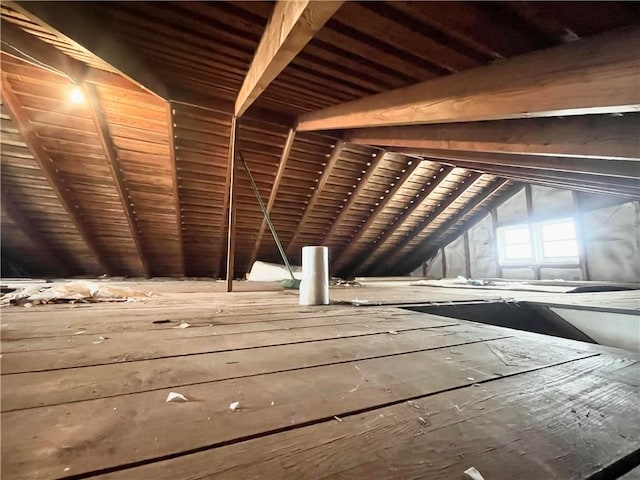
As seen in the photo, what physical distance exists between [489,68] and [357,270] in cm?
692

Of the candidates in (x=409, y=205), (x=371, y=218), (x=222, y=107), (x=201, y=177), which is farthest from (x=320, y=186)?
(x=409, y=205)

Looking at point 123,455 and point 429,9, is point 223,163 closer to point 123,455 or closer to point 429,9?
point 429,9

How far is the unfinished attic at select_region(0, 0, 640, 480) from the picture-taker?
1.76 feet

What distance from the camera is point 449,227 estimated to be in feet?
24.2

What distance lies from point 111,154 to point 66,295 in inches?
100

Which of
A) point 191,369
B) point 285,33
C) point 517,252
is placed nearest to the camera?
point 191,369

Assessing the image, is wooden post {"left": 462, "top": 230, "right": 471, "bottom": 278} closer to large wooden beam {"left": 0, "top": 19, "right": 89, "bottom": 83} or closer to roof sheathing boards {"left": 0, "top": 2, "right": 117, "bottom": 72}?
roof sheathing boards {"left": 0, "top": 2, "right": 117, "bottom": 72}

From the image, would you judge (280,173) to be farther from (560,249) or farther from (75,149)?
(560,249)

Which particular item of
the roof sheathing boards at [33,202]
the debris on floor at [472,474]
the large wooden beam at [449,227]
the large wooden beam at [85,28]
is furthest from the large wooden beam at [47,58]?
the large wooden beam at [449,227]

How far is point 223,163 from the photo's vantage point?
4.41 meters

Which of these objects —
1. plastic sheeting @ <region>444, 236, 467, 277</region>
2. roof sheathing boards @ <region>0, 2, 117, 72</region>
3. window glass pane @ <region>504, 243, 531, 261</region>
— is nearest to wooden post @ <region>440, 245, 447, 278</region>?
plastic sheeting @ <region>444, 236, 467, 277</region>

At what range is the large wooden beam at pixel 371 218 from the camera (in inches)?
199

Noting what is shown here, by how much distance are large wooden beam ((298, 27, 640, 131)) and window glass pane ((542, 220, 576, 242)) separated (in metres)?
5.53

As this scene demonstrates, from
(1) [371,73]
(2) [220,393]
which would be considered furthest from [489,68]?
(2) [220,393]
